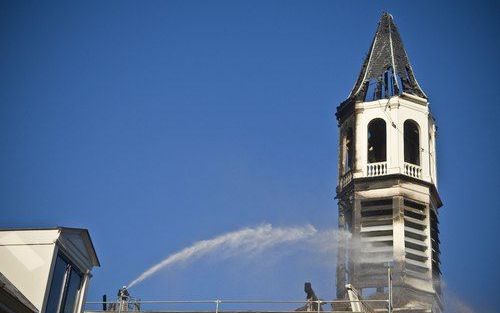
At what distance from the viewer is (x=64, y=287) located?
2455 centimetres

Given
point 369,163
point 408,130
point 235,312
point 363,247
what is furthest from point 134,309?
point 408,130

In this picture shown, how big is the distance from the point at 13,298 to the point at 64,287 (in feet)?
10.3

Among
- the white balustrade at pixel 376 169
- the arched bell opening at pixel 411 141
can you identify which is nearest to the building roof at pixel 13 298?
the white balustrade at pixel 376 169

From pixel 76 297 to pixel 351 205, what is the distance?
2735 cm

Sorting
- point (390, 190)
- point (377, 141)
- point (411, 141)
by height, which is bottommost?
point (390, 190)

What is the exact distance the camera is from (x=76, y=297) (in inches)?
1009

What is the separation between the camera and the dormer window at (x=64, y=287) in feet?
78.1

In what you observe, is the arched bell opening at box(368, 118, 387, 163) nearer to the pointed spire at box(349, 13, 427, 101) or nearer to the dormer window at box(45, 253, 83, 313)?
the pointed spire at box(349, 13, 427, 101)

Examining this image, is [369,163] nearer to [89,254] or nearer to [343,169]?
[343,169]

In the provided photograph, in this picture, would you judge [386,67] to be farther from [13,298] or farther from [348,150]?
[13,298]

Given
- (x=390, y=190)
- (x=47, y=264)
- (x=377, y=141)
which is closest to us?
(x=47, y=264)

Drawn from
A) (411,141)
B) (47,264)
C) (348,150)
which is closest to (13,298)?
(47,264)

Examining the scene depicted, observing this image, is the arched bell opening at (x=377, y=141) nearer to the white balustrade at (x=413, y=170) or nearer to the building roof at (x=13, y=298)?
the white balustrade at (x=413, y=170)

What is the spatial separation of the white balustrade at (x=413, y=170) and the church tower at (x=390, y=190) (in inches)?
2.5
